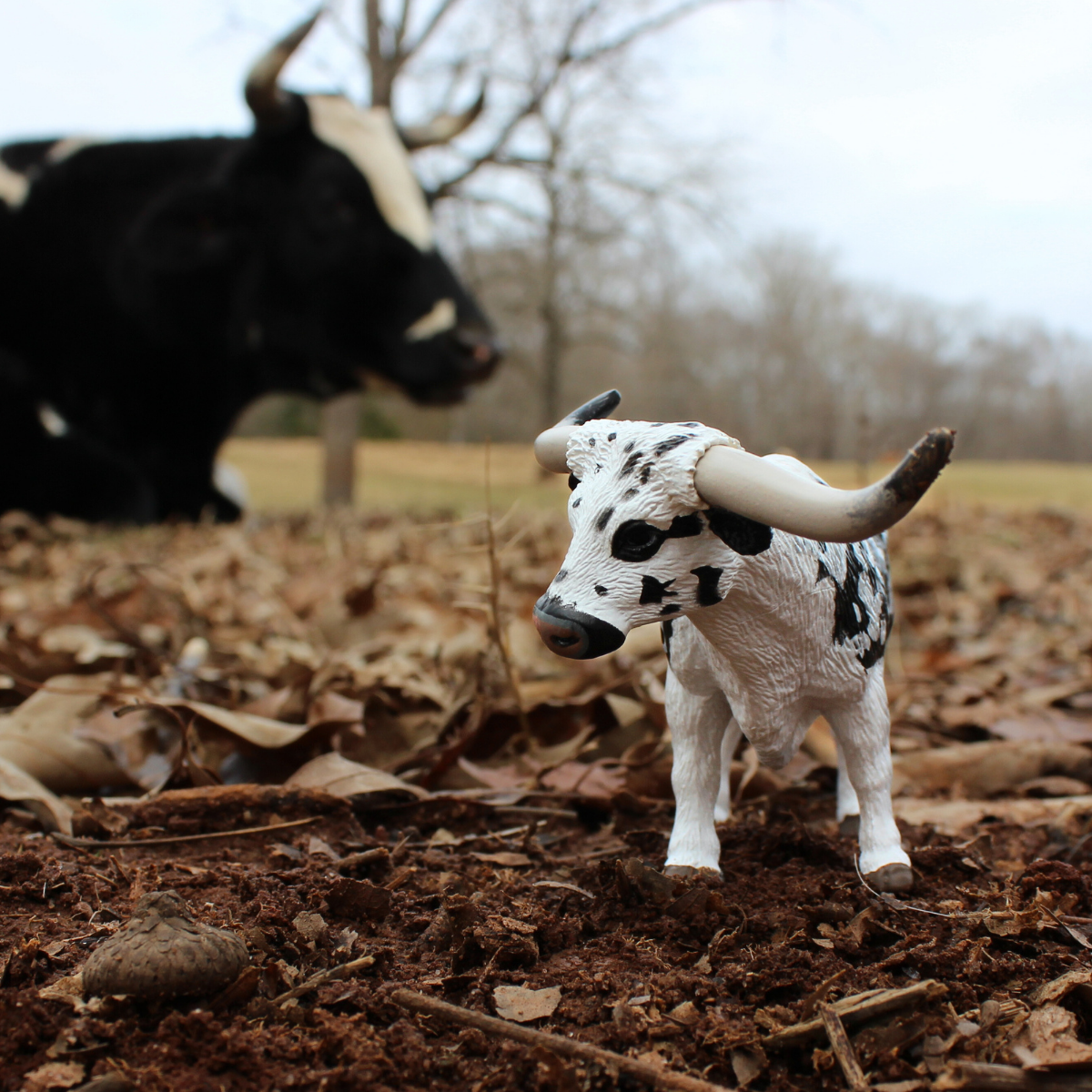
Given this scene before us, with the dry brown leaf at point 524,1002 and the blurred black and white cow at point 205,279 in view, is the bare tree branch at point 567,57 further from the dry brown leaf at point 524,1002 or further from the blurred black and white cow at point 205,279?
the dry brown leaf at point 524,1002

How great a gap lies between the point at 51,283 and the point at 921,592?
4.57m

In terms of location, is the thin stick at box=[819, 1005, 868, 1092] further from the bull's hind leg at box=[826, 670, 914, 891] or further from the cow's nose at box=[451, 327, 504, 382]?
the cow's nose at box=[451, 327, 504, 382]

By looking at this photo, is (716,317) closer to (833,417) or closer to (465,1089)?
(833,417)

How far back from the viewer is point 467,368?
17.5 ft

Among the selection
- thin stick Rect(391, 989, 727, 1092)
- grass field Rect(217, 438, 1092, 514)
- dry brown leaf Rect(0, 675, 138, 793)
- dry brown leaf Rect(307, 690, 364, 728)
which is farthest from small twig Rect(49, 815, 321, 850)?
grass field Rect(217, 438, 1092, 514)

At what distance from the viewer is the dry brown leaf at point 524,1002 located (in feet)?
3.28

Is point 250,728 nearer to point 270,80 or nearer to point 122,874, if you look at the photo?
point 122,874

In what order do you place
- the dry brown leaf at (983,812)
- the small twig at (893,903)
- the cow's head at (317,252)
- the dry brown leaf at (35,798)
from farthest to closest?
the cow's head at (317,252)
the dry brown leaf at (983,812)
the dry brown leaf at (35,798)
the small twig at (893,903)

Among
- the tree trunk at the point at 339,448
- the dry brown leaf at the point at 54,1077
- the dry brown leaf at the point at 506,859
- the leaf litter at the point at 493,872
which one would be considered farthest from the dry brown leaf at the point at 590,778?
the tree trunk at the point at 339,448

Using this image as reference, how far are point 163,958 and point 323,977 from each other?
17cm

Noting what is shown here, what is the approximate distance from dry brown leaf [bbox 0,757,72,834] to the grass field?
4783 mm

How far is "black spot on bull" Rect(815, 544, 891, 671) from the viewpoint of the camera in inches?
51.4

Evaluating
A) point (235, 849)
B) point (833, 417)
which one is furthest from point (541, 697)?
point (833, 417)

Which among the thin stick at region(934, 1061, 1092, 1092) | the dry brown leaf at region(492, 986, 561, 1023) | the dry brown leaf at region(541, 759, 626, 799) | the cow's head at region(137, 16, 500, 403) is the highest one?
the cow's head at region(137, 16, 500, 403)
